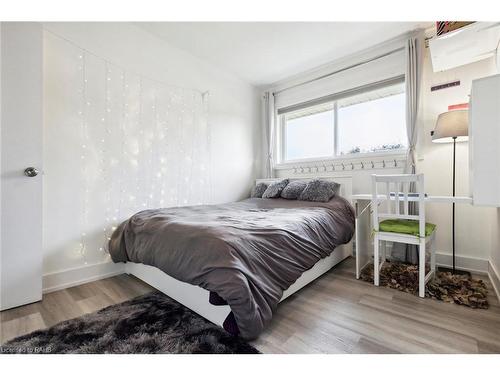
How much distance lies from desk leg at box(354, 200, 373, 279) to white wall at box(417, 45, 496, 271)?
69 cm

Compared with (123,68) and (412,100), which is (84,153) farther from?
(412,100)

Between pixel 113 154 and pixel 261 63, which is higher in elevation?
pixel 261 63

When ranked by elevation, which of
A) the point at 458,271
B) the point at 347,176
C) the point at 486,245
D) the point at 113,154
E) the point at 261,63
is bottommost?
the point at 458,271

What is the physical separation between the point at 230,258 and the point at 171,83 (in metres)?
2.35

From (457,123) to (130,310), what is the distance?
3015 millimetres

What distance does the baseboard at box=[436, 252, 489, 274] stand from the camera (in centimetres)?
227

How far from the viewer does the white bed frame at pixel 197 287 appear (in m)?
1.40

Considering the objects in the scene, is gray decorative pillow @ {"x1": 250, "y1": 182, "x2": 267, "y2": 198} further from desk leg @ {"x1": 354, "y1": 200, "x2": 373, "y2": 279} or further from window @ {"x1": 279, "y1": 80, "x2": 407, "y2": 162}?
desk leg @ {"x1": 354, "y1": 200, "x2": 373, "y2": 279}

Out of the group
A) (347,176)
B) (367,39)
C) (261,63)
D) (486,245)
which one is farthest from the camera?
(261,63)

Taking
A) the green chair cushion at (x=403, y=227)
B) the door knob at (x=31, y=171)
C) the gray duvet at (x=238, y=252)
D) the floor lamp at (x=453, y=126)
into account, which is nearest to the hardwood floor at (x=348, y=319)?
the gray duvet at (x=238, y=252)

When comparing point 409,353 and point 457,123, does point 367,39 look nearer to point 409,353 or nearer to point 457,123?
point 457,123
